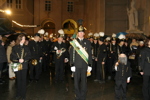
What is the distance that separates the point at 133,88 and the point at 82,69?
3406 mm

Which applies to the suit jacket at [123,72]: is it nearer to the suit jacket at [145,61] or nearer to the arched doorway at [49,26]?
the suit jacket at [145,61]

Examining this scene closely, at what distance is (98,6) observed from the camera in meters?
23.4

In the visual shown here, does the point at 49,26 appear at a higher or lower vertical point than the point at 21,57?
higher

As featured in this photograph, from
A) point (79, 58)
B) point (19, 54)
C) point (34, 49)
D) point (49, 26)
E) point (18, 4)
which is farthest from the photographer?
point (49, 26)

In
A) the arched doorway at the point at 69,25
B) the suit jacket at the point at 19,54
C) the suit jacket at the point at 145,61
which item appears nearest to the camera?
the suit jacket at the point at 145,61

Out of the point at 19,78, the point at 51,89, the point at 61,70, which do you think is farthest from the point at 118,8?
the point at 19,78

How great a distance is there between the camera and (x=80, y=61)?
675 cm

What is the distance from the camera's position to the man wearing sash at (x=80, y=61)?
22.1 ft

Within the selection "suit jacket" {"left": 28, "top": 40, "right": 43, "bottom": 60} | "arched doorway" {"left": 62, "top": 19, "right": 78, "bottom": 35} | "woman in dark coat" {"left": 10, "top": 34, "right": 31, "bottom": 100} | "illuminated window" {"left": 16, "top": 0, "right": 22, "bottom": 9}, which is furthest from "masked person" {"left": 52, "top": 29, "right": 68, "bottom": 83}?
"illuminated window" {"left": 16, "top": 0, "right": 22, "bottom": 9}

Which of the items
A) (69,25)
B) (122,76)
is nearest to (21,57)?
(122,76)

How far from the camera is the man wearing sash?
6746 millimetres

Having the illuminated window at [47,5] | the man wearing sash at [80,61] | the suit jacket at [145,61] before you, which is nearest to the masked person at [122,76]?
the suit jacket at [145,61]

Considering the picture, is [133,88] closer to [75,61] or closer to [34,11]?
[75,61]

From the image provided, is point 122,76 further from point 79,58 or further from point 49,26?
point 49,26
